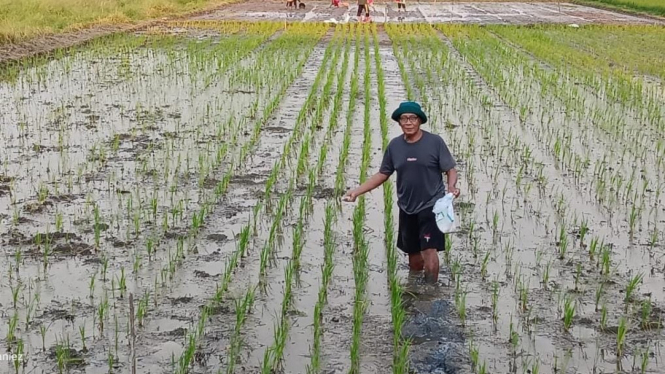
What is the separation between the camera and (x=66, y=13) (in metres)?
18.7

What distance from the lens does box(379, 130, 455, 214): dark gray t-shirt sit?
13.5 ft

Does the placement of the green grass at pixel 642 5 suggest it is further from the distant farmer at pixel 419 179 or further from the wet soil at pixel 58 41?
the distant farmer at pixel 419 179

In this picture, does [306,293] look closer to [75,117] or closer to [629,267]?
[629,267]

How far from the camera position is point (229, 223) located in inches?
205

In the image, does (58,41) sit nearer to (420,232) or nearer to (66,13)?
(66,13)

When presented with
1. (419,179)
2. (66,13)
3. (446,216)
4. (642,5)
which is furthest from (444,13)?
(446,216)

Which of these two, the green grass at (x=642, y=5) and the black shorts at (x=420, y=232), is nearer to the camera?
the black shorts at (x=420, y=232)

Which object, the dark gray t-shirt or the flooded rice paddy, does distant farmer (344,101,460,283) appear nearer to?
the dark gray t-shirt

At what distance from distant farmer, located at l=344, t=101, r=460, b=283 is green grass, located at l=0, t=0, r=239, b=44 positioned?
35.3 ft

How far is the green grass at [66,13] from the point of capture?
48.5 ft

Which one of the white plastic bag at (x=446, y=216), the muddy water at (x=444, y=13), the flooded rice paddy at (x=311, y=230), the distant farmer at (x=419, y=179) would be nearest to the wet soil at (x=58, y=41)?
the flooded rice paddy at (x=311, y=230)

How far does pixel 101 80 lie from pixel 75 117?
240 cm

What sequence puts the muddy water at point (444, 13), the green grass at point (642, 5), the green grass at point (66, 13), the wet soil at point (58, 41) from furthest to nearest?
the green grass at point (642, 5), the muddy water at point (444, 13), the green grass at point (66, 13), the wet soil at point (58, 41)

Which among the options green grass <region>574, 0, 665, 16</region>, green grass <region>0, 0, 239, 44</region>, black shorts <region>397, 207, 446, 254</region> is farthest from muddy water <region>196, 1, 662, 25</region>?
black shorts <region>397, 207, 446, 254</region>
